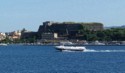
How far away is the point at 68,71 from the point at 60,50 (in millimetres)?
65447

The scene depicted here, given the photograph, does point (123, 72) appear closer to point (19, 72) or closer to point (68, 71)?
point (68, 71)

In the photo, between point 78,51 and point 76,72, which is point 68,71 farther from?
point 78,51

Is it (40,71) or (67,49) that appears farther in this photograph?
(67,49)

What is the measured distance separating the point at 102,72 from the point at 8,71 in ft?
31.5

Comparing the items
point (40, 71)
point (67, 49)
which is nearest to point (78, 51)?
point (67, 49)

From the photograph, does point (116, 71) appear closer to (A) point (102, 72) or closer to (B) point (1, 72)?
(A) point (102, 72)

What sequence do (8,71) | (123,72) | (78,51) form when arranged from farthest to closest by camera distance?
1. (78,51)
2. (8,71)
3. (123,72)

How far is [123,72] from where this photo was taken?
5500 centimetres

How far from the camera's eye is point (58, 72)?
185 ft

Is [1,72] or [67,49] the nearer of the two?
[1,72]

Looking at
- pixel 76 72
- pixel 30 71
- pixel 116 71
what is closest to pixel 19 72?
pixel 30 71

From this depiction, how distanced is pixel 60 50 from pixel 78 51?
13.6ft

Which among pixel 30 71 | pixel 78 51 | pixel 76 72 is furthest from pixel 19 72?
pixel 78 51

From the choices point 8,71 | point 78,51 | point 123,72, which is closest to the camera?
point 123,72
